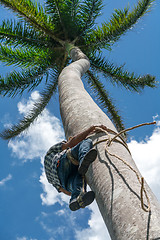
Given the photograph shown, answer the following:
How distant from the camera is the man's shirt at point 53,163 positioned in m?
3.10

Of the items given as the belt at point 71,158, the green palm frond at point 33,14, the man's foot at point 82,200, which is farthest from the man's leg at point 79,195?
the green palm frond at point 33,14

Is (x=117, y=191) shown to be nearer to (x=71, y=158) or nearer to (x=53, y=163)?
(x=71, y=158)

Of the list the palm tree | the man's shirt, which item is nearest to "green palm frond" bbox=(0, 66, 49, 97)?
the palm tree

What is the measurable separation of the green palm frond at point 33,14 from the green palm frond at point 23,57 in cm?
73

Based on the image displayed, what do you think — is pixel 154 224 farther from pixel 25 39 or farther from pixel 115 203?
pixel 25 39

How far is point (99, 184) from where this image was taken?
2061 millimetres

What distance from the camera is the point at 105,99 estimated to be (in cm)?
995

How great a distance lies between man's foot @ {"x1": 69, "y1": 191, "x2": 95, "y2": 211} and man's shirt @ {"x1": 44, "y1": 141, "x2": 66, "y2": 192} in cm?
70

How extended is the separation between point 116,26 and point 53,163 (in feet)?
21.7

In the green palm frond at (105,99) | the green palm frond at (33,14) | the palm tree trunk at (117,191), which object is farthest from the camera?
the green palm frond at (105,99)

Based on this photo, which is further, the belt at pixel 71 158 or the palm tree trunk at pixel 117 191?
the belt at pixel 71 158

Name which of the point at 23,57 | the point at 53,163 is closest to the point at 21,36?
the point at 23,57

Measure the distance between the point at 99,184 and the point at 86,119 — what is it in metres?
0.98

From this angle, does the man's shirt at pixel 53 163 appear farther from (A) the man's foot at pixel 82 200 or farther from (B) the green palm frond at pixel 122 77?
(B) the green palm frond at pixel 122 77
